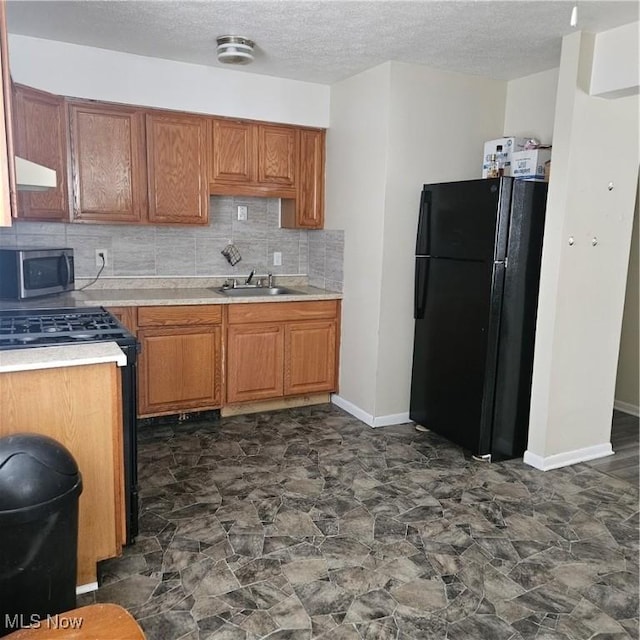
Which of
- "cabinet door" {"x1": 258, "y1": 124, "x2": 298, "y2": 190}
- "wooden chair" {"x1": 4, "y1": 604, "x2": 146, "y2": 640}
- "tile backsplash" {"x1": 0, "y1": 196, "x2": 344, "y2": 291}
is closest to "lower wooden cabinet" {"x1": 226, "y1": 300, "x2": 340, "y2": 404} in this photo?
"tile backsplash" {"x1": 0, "y1": 196, "x2": 344, "y2": 291}

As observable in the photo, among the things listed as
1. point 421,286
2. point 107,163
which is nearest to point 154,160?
point 107,163

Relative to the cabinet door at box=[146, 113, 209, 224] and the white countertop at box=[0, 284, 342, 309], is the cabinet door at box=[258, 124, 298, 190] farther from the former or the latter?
the white countertop at box=[0, 284, 342, 309]

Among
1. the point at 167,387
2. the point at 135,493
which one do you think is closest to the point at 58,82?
the point at 167,387

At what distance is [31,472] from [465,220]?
2690 mm

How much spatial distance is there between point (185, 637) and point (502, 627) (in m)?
1.11

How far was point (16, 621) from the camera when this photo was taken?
1.65 metres

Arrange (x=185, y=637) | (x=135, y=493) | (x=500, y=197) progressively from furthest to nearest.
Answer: (x=500, y=197), (x=135, y=493), (x=185, y=637)

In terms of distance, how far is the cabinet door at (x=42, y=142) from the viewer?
3213 millimetres

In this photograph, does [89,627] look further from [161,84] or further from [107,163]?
[161,84]

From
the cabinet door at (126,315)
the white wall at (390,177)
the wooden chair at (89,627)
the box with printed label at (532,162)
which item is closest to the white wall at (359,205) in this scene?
the white wall at (390,177)

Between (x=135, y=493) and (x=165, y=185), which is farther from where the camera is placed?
(x=165, y=185)

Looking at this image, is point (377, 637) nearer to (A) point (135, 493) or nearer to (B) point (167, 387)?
(A) point (135, 493)

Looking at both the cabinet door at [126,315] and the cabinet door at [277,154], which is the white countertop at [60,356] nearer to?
the cabinet door at [126,315]

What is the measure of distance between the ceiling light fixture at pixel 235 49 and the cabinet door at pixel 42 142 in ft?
→ 3.54
